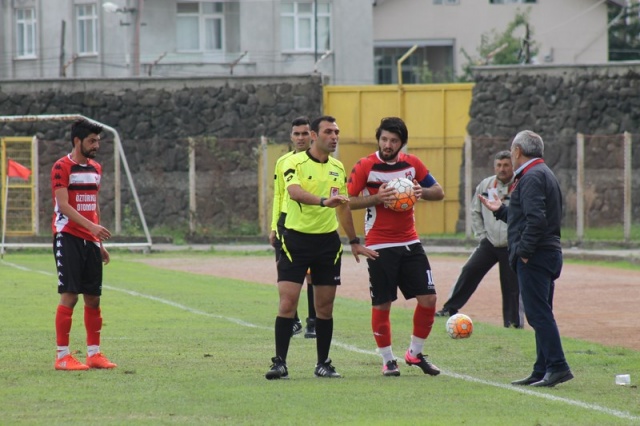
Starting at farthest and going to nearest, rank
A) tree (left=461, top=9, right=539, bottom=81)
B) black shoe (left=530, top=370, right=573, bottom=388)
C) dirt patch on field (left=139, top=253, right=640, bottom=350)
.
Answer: tree (left=461, top=9, right=539, bottom=81) → dirt patch on field (left=139, top=253, right=640, bottom=350) → black shoe (left=530, top=370, right=573, bottom=388)

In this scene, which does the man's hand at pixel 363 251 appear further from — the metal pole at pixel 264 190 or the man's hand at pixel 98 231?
the metal pole at pixel 264 190

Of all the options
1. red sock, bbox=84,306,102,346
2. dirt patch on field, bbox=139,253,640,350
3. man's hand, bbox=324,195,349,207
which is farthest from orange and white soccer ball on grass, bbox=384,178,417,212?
dirt patch on field, bbox=139,253,640,350

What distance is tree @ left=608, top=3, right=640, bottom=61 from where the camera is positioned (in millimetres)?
56438

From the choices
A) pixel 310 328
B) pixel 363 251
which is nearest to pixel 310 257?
pixel 363 251

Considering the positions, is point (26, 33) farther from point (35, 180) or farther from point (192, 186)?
point (192, 186)

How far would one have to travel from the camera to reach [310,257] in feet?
34.1

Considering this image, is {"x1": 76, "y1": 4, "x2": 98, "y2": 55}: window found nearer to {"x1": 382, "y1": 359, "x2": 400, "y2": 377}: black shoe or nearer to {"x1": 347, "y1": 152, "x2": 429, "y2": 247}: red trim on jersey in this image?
{"x1": 347, "y1": 152, "x2": 429, "y2": 247}: red trim on jersey

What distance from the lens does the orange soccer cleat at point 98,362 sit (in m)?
10.9

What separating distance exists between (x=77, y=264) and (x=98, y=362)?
0.86 metres

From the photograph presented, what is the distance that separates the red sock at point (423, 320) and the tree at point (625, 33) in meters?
47.5

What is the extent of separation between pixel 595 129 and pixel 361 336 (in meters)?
19.1

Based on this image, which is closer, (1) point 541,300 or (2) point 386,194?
(1) point 541,300

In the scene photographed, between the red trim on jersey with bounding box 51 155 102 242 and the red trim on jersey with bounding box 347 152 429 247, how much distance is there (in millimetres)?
2221

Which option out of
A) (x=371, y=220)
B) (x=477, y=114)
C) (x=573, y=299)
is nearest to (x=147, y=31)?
(x=477, y=114)
